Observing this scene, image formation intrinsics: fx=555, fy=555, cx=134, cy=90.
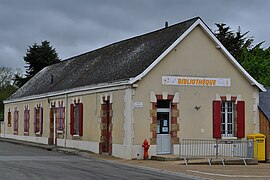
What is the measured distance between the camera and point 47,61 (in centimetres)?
6381

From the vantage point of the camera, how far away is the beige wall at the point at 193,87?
24625mm

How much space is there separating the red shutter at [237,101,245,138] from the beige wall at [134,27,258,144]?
0.35 m

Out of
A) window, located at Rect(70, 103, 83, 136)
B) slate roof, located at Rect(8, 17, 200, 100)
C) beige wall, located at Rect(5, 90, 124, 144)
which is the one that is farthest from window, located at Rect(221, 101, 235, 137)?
window, located at Rect(70, 103, 83, 136)

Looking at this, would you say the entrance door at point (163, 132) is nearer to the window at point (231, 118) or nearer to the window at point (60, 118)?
the window at point (231, 118)

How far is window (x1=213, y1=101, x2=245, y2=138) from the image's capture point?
26.4 meters

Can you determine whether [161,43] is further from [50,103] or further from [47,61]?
[47,61]

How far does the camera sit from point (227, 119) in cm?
2677

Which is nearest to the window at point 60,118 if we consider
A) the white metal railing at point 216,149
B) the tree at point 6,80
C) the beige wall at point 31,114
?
the beige wall at point 31,114

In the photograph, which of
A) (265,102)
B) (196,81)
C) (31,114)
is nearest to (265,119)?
(265,102)

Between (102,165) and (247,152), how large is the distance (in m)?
7.45

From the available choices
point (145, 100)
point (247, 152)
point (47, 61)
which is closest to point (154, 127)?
point (145, 100)

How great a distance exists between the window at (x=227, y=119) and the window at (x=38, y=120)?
1411 centimetres

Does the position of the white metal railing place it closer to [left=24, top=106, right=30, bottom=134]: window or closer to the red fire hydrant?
the red fire hydrant

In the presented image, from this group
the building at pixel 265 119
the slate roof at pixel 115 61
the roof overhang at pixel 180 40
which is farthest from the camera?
the building at pixel 265 119
